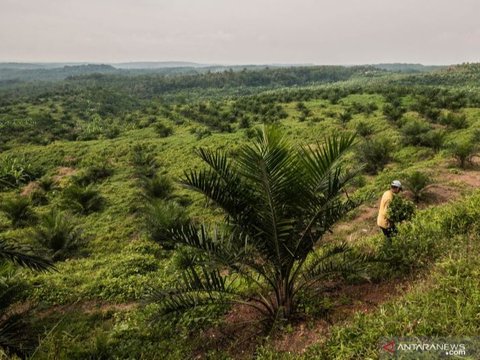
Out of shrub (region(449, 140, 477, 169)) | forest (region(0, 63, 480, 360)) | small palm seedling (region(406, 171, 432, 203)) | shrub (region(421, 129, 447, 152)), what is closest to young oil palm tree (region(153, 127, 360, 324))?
forest (region(0, 63, 480, 360))

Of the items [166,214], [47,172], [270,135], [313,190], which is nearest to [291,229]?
[313,190]

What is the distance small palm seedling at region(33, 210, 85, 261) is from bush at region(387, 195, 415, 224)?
8.88 m

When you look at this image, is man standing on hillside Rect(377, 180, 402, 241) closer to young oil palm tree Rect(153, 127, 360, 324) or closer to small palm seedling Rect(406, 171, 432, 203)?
young oil palm tree Rect(153, 127, 360, 324)

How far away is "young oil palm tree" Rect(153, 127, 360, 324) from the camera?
13.2 ft

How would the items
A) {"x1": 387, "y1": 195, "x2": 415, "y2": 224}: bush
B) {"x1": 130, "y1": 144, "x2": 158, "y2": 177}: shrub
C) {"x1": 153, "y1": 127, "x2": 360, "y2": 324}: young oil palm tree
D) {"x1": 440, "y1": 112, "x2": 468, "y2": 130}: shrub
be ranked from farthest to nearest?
{"x1": 130, "y1": 144, "x2": 158, "y2": 177}: shrub
{"x1": 440, "y1": 112, "x2": 468, "y2": 130}: shrub
{"x1": 387, "y1": 195, "x2": 415, "y2": 224}: bush
{"x1": 153, "y1": 127, "x2": 360, "y2": 324}: young oil palm tree

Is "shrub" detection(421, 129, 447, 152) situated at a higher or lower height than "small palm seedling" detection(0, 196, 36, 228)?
higher

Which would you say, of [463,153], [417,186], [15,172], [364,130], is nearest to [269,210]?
[417,186]

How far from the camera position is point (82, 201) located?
1602 cm

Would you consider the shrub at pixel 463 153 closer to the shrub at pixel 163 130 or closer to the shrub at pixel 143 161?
the shrub at pixel 143 161

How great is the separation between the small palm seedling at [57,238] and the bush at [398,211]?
888cm

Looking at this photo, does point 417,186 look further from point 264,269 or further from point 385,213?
point 264,269

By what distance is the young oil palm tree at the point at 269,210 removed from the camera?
4.03 meters

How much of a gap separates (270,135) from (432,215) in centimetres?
413

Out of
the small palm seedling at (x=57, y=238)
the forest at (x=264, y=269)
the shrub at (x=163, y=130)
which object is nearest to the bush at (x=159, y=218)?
the forest at (x=264, y=269)
